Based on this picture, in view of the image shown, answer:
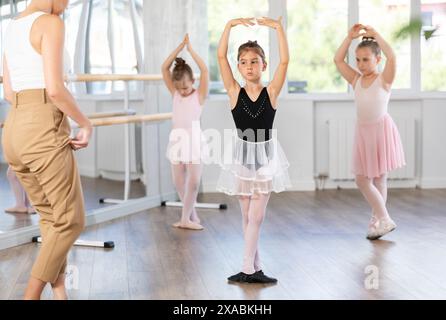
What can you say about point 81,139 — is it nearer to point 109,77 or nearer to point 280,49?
point 280,49

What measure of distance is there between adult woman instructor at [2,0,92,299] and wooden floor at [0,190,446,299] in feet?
1.78

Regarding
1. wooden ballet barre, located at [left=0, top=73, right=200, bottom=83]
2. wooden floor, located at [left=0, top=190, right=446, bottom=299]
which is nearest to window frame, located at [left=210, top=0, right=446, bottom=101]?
wooden ballet barre, located at [left=0, top=73, right=200, bottom=83]

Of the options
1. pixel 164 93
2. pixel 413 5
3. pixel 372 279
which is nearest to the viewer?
pixel 372 279

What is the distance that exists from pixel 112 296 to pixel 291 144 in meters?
3.82

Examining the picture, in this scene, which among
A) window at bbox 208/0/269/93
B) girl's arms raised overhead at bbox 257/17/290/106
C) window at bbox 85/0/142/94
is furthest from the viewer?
window at bbox 208/0/269/93

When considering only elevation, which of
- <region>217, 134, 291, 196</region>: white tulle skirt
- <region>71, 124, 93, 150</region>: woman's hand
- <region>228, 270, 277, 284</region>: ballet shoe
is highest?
<region>71, 124, 93, 150</region>: woman's hand

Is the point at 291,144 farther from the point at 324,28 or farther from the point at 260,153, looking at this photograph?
the point at 260,153

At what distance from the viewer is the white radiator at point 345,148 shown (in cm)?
682

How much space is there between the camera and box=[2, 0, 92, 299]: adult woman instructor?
2668 millimetres

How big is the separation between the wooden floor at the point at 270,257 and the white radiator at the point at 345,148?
3.39 ft

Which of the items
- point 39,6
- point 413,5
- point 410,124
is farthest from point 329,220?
point 39,6

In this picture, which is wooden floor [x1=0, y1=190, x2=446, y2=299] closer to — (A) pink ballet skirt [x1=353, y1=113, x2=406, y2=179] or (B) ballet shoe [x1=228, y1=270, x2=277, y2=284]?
(B) ballet shoe [x1=228, y1=270, x2=277, y2=284]

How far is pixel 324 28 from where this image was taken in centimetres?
682

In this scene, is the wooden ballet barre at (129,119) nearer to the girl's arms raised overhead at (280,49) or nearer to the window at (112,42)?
the window at (112,42)
